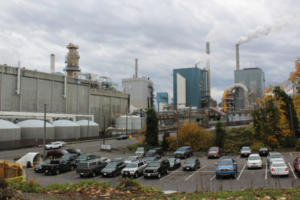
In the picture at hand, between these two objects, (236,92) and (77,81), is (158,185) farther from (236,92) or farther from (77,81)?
(236,92)

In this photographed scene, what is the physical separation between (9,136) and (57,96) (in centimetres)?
3104

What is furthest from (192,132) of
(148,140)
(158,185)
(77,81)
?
(77,81)

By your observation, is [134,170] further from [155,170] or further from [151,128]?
[151,128]

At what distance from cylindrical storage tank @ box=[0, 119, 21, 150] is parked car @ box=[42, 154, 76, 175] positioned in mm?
27486

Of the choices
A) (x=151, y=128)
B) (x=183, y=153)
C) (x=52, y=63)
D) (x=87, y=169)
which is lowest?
(x=183, y=153)

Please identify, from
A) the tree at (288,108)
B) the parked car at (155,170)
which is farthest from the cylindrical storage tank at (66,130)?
the tree at (288,108)

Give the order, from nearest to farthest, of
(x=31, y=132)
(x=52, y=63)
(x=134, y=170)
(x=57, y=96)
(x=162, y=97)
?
(x=134, y=170) < (x=31, y=132) < (x=57, y=96) < (x=52, y=63) < (x=162, y=97)

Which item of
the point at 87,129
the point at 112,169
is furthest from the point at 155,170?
the point at 87,129

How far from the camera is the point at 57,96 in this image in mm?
84875

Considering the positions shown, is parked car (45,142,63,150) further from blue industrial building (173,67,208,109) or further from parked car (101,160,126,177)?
blue industrial building (173,67,208,109)

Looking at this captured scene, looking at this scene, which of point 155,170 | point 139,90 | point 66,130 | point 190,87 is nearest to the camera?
point 155,170

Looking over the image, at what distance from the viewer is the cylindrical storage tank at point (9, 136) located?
176ft

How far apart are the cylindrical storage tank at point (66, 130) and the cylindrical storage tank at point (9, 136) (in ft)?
43.0

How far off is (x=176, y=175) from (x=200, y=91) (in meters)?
114
